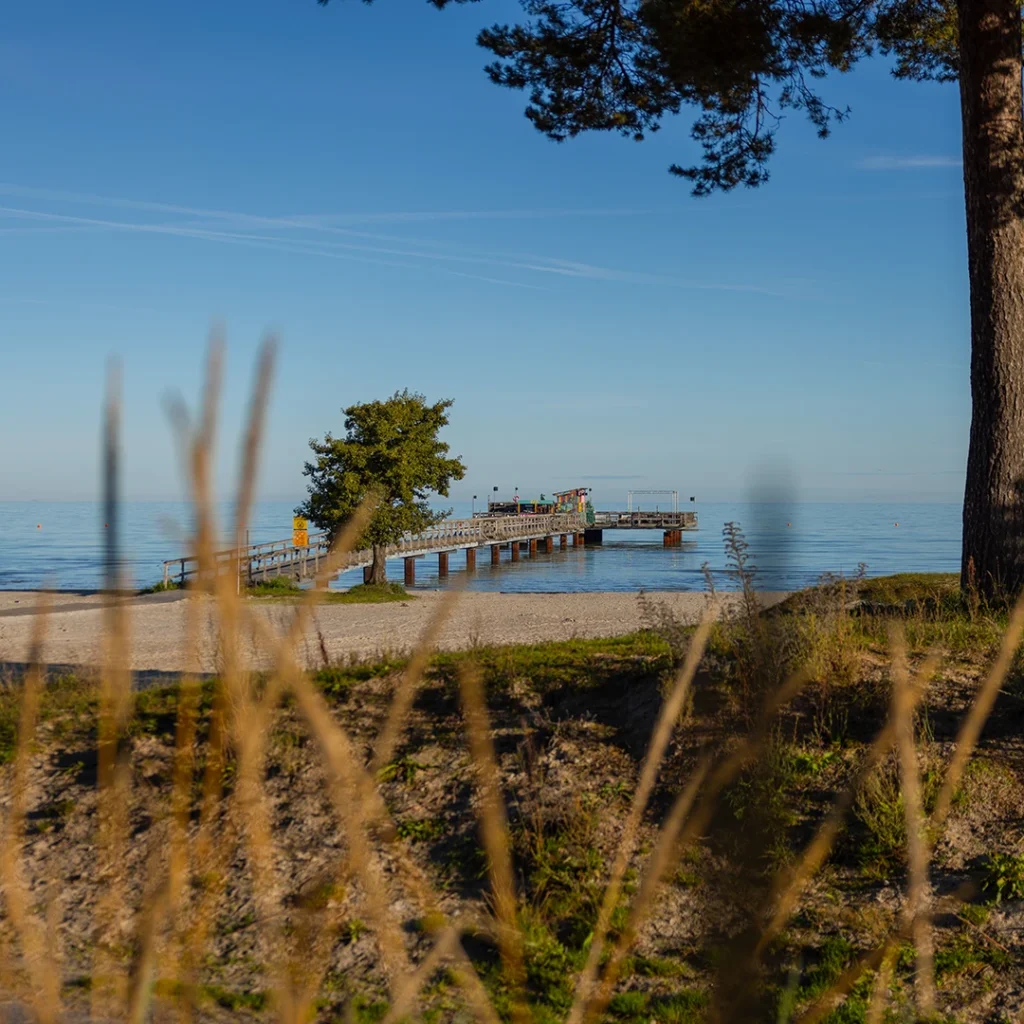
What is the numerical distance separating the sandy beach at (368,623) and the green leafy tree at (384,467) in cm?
508

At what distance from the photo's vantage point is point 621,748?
6.77 m

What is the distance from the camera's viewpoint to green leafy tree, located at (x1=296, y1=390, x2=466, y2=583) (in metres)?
35.1

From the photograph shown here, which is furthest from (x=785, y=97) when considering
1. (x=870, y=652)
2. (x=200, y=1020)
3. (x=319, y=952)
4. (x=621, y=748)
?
(x=319, y=952)

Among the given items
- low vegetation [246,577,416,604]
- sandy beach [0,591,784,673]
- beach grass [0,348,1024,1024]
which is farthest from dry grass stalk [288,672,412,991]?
low vegetation [246,577,416,604]

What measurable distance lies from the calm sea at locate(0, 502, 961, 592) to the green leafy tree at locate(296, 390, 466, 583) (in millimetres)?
2340

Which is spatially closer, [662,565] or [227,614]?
[227,614]

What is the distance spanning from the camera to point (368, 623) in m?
22.2

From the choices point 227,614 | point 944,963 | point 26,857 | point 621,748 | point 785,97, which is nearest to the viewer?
point 227,614

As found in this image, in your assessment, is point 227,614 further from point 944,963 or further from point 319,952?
point 944,963

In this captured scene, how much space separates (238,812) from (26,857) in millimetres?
5948

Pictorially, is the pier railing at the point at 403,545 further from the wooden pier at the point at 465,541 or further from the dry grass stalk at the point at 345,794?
the dry grass stalk at the point at 345,794

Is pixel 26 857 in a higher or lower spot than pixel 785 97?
lower

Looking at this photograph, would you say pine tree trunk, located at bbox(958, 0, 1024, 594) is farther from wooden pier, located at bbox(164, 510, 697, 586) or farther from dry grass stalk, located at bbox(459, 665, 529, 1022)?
dry grass stalk, located at bbox(459, 665, 529, 1022)

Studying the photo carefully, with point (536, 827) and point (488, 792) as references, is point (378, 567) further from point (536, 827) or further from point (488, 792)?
point (488, 792)
